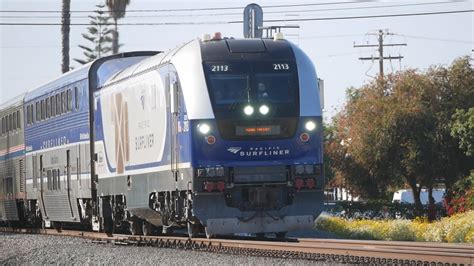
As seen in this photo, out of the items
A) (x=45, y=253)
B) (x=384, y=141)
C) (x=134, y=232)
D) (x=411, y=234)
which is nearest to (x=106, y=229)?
(x=134, y=232)

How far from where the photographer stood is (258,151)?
18547mm

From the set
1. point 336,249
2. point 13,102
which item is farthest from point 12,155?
point 336,249

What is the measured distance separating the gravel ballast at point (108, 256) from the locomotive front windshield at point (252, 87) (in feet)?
8.17

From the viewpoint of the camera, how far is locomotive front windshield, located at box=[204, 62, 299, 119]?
733 inches

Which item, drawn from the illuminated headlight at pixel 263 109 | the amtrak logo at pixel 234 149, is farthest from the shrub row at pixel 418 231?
the amtrak logo at pixel 234 149

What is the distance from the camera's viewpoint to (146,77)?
2112 cm

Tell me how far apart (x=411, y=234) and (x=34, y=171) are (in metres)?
10.5

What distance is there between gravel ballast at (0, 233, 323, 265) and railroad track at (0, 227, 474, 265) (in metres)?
0.53

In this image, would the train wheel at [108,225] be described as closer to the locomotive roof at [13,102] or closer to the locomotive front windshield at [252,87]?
the locomotive front windshield at [252,87]

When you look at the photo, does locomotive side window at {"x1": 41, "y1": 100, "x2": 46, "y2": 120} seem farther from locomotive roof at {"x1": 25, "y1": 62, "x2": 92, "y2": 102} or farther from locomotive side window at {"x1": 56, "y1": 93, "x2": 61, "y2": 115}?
locomotive side window at {"x1": 56, "y1": 93, "x2": 61, "y2": 115}

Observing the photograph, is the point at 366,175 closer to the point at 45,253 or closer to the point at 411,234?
the point at 411,234

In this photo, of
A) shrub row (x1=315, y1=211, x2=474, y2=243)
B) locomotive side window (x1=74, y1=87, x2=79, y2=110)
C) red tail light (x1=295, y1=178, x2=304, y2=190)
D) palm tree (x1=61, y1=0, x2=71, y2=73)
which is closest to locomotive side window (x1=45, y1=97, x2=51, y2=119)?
locomotive side window (x1=74, y1=87, x2=79, y2=110)

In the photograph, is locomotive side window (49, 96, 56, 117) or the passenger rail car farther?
the passenger rail car

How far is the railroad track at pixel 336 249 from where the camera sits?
15414 millimetres
